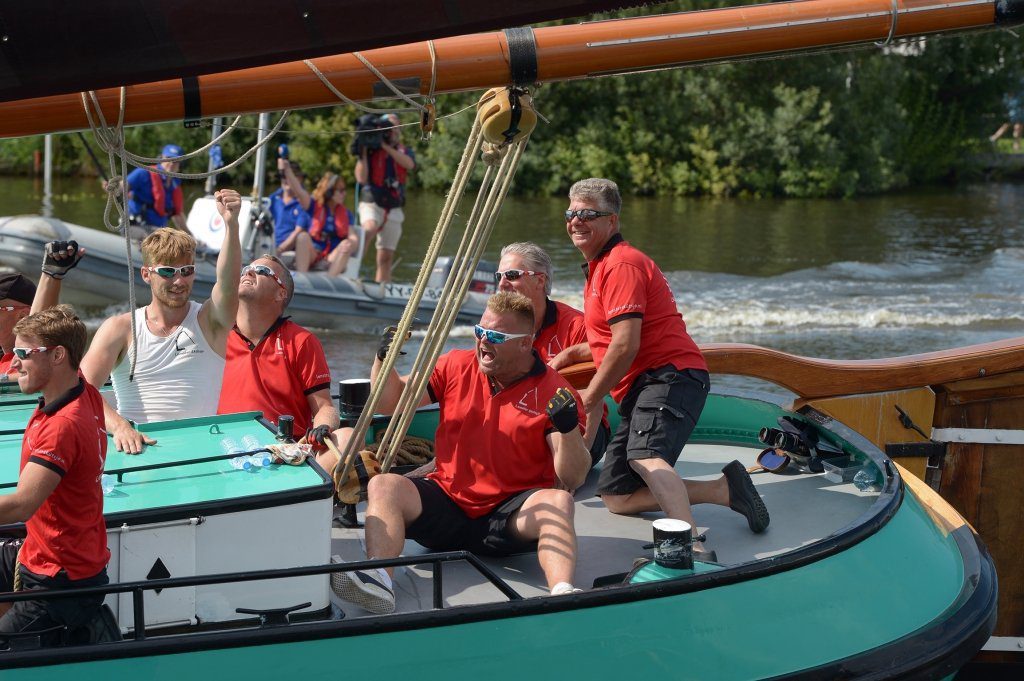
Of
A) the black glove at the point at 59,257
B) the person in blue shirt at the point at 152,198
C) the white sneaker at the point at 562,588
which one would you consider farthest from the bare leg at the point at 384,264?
the white sneaker at the point at 562,588

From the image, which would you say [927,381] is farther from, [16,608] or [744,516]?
[16,608]

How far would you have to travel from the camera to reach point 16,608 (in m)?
3.26

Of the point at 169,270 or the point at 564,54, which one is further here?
the point at 169,270

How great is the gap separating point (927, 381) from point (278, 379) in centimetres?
300

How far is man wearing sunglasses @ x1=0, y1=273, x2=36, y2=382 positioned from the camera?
534 cm

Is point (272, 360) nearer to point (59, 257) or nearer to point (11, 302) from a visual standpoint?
point (59, 257)

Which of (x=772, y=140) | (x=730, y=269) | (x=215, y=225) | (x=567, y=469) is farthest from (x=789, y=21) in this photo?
(x=772, y=140)

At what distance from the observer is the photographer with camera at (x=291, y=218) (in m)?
13.5

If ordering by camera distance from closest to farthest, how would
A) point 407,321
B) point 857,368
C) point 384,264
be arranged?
point 407,321 < point 857,368 < point 384,264

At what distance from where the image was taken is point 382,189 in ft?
46.3

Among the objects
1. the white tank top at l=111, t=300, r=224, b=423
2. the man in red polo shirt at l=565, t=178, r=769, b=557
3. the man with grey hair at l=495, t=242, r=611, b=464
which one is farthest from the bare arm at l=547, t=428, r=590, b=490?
the white tank top at l=111, t=300, r=224, b=423

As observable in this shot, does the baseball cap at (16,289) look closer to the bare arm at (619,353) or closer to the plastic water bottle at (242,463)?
the plastic water bottle at (242,463)

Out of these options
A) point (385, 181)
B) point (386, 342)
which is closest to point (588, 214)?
point (386, 342)

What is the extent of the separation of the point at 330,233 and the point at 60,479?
10868 mm
